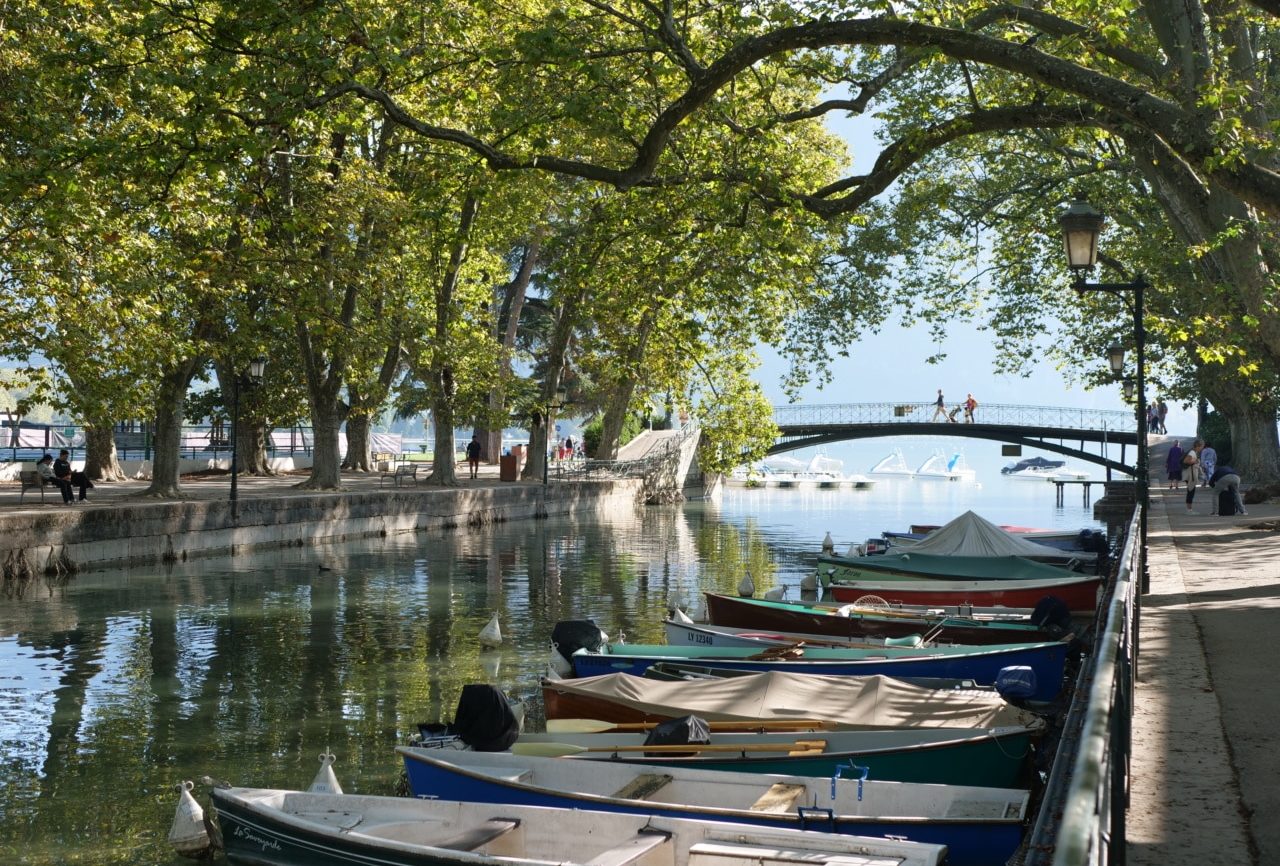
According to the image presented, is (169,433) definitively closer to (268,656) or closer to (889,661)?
(268,656)

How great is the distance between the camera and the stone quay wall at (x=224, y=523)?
2283cm

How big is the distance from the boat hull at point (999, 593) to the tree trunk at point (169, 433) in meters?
17.4

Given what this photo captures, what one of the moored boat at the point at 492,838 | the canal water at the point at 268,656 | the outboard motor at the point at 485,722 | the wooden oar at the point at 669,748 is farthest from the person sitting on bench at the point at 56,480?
the wooden oar at the point at 669,748

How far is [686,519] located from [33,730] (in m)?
34.6

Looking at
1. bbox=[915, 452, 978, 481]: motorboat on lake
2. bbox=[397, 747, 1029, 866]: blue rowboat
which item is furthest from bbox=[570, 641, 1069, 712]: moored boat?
bbox=[915, 452, 978, 481]: motorboat on lake

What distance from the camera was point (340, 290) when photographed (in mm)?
33375

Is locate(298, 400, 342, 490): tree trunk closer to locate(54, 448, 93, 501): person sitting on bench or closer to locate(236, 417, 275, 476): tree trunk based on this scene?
locate(54, 448, 93, 501): person sitting on bench

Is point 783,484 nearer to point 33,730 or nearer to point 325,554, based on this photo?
point 325,554

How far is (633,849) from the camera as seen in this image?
6672mm

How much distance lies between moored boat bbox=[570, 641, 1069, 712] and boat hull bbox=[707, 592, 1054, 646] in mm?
1613

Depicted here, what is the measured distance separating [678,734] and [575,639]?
4.07 metres

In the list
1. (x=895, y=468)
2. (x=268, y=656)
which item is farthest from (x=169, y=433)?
(x=895, y=468)

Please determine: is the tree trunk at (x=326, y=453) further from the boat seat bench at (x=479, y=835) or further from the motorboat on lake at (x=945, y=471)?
the motorboat on lake at (x=945, y=471)

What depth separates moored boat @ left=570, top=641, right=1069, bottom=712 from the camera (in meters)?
11.6
